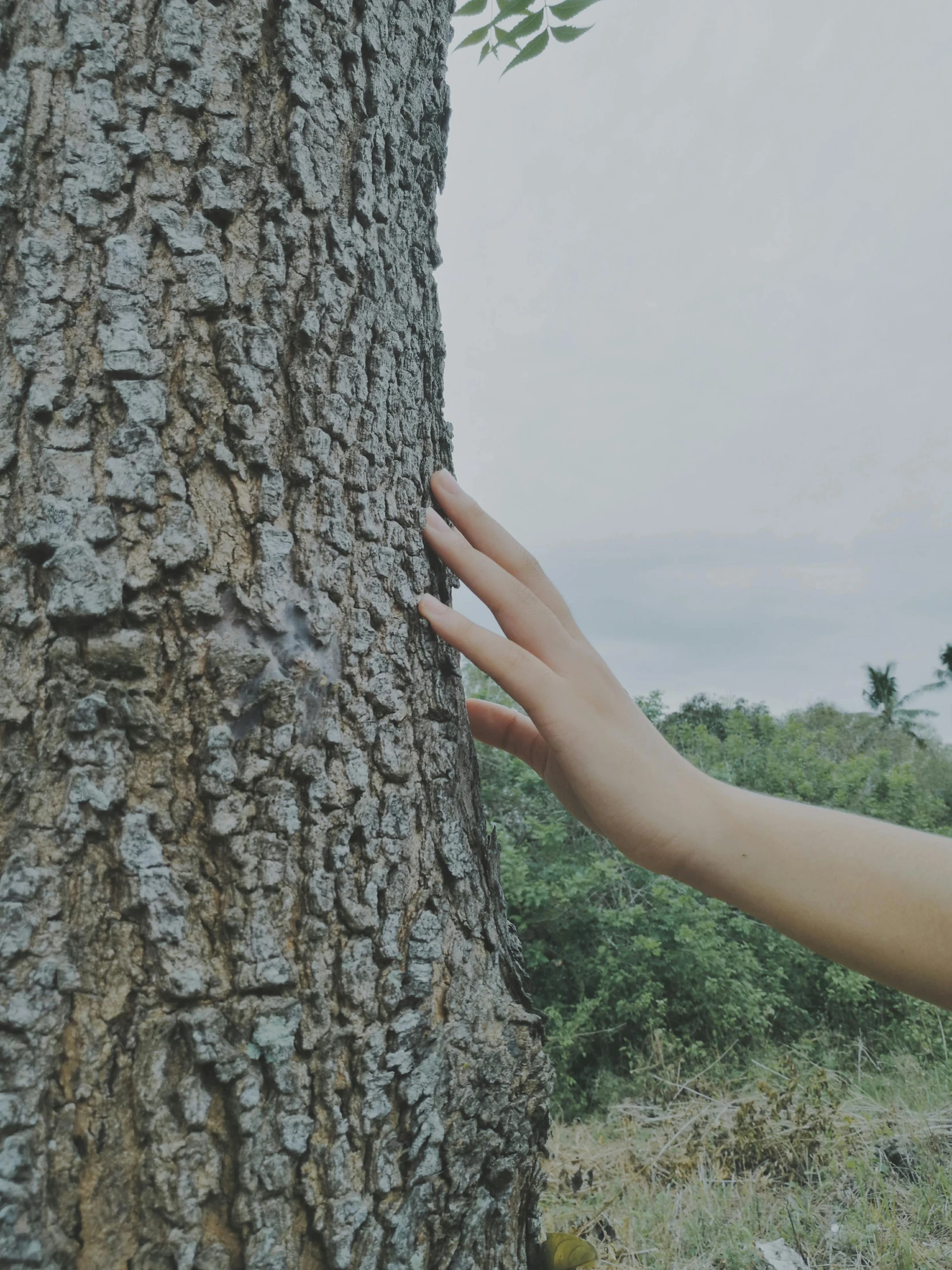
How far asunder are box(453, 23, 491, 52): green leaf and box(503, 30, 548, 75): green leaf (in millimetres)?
333

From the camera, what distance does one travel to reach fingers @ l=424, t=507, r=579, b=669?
3.94ft

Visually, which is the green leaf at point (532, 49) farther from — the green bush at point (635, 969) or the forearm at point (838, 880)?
the green bush at point (635, 969)

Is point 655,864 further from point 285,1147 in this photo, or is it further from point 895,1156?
point 895,1156

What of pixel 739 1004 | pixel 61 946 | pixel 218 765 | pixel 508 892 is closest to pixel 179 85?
pixel 218 765

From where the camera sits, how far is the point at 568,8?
1749mm

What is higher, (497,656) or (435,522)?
(435,522)

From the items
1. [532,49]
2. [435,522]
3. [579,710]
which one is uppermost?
[532,49]

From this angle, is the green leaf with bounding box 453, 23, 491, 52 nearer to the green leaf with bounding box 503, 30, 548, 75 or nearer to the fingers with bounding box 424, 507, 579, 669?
the green leaf with bounding box 503, 30, 548, 75

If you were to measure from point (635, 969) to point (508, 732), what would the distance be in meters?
2.89

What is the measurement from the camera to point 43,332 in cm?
97

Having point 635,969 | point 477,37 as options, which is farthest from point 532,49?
point 635,969

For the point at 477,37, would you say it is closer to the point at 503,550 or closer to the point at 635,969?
the point at 503,550

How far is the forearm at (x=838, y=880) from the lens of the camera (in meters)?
1.03

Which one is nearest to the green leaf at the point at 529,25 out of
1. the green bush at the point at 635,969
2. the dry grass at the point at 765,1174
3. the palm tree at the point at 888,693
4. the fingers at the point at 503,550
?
the fingers at the point at 503,550
